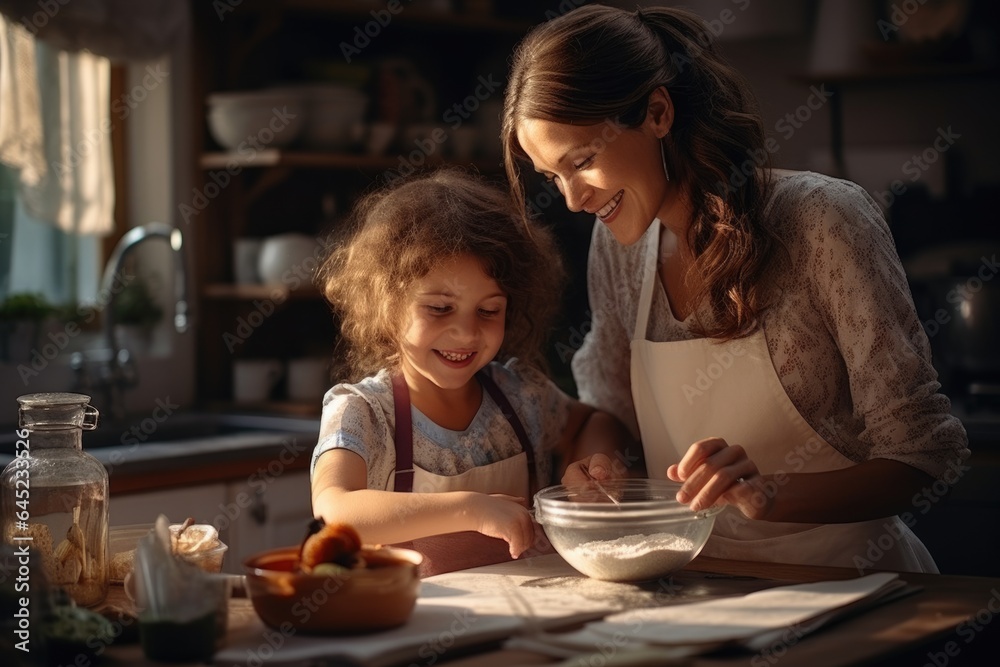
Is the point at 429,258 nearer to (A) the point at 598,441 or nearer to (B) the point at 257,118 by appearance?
(A) the point at 598,441

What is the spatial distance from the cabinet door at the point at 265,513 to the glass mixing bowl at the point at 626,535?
1408mm

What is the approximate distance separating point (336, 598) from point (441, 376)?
586 mm

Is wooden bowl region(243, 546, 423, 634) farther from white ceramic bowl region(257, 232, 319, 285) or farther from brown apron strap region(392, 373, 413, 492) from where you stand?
white ceramic bowl region(257, 232, 319, 285)

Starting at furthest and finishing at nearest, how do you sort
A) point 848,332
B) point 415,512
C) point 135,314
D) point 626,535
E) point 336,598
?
point 135,314 < point 848,332 < point 415,512 < point 626,535 < point 336,598

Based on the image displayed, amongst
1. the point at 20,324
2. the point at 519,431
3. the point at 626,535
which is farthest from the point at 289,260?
the point at 626,535

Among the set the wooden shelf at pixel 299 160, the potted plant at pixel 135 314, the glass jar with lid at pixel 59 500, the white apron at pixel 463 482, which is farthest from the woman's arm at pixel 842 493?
the potted plant at pixel 135 314

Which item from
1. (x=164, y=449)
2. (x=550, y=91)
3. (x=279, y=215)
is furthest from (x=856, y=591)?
(x=279, y=215)

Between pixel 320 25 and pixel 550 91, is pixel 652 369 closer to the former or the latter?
pixel 550 91

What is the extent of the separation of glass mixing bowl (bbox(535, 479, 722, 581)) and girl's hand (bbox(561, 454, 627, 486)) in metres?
0.18

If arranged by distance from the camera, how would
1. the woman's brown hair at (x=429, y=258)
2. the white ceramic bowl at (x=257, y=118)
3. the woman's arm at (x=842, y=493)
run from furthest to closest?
the white ceramic bowl at (x=257, y=118) → the woman's brown hair at (x=429, y=258) → the woman's arm at (x=842, y=493)

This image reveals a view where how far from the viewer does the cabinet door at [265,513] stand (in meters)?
2.73

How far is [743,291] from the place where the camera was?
1.71 meters

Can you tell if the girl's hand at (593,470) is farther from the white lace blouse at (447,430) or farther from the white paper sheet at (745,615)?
the white paper sheet at (745,615)

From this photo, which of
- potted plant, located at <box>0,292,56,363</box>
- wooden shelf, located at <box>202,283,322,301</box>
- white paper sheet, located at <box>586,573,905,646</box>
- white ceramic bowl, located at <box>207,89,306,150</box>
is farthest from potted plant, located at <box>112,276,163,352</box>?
white paper sheet, located at <box>586,573,905,646</box>
